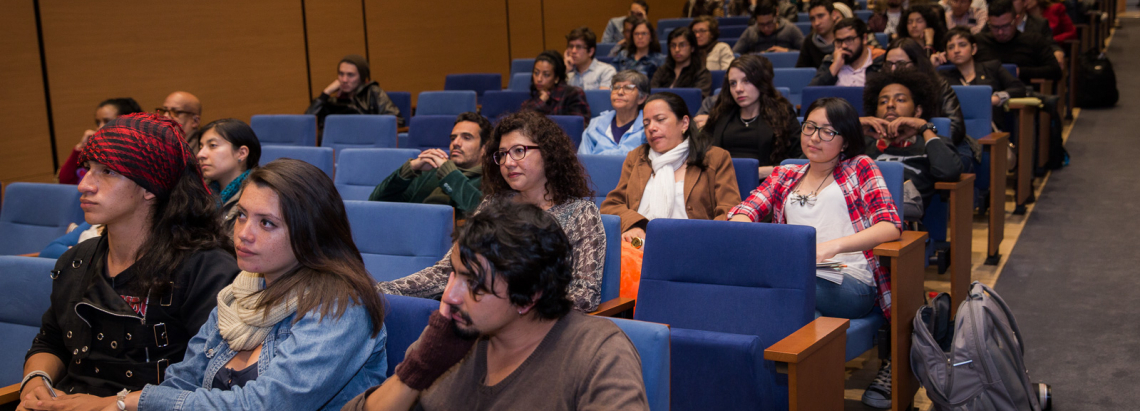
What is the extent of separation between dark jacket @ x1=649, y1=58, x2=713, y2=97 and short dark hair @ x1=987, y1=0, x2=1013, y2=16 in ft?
6.61

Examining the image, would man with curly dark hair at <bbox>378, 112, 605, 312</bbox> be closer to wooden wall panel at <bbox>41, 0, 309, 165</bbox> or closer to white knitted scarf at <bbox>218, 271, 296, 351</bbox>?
white knitted scarf at <bbox>218, 271, 296, 351</bbox>

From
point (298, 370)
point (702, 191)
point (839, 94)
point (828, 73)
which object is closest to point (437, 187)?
point (702, 191)

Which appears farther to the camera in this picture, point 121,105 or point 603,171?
point 121,105

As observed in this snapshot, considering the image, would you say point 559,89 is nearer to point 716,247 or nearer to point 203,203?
point 716,247

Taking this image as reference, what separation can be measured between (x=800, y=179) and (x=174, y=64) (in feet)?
16.3

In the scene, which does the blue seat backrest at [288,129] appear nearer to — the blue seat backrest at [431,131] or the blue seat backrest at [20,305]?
the blue seat backrest at [431,131]

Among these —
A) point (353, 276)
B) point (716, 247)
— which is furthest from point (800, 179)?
point (353, 276)

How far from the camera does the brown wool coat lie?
3025 millimetres

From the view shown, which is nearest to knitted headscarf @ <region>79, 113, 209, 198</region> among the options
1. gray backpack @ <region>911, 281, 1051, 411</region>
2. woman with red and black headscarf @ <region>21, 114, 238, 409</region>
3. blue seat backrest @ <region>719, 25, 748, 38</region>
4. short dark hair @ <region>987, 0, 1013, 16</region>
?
woman with red and black headscarf @ <region>21, 114, 238, 409</region>

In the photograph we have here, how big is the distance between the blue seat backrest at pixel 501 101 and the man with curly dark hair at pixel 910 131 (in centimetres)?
250

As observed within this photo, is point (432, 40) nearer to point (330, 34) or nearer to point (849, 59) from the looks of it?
point (330, 34)

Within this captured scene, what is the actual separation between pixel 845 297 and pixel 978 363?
39 centimetres

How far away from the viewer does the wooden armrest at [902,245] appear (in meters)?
2.43

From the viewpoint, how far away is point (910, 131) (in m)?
3.52
